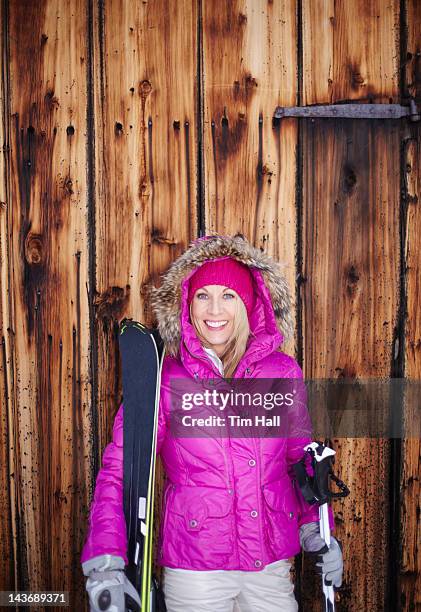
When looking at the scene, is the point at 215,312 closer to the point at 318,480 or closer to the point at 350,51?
the point at 318,480

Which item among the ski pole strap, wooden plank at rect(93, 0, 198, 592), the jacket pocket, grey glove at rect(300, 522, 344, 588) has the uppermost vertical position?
wooden plank at rect(93, 0, 198, 592)

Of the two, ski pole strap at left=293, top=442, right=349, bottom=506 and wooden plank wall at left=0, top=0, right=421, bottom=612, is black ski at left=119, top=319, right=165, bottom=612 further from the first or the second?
ski pole strap at left=293, top=442, right=349, bottom=506

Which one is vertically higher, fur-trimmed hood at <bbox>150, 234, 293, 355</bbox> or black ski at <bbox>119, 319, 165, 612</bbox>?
fur-trimmed hood at <bbox>150, 234, 293, 355</bbox>

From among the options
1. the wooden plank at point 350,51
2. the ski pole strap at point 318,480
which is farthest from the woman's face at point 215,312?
the wooden plank at point 350,51

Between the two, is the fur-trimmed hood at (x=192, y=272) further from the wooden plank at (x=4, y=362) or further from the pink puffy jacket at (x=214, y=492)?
the wooden plank at (x=4, y=362)

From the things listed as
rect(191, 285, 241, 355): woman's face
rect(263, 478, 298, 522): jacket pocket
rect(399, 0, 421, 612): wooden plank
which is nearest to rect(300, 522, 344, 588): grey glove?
rect(263, 478, 298, 522): jacket pocket

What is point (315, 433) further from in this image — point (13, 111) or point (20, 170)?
point (13, 111)

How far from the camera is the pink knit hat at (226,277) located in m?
1.74

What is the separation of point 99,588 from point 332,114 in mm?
1754

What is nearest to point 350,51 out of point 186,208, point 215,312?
point 186,208

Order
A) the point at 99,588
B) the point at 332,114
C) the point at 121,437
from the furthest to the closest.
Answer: the point at 332,114 → the point at 121,437 → the point at 99,588

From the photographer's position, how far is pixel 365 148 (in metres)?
1.99

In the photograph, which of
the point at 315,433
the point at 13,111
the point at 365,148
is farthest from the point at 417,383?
the point at 13,111

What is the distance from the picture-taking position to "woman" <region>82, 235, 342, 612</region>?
1.54 meters
